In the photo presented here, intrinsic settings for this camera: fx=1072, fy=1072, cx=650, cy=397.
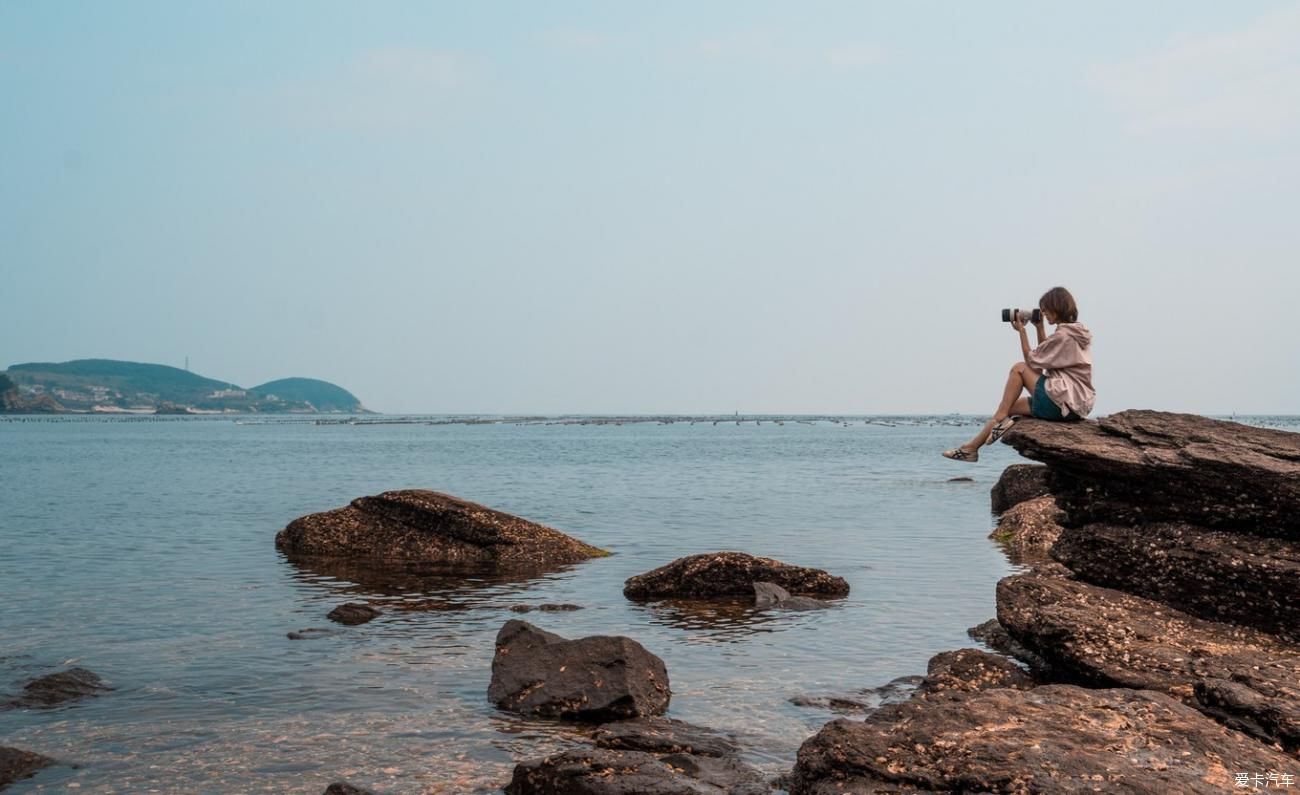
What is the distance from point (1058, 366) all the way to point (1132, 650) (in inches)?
165

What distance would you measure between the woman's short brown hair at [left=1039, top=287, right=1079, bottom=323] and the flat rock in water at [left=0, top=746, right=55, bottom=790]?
1313 centimetres

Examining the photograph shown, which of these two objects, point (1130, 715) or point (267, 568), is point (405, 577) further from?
point (1130, 715)

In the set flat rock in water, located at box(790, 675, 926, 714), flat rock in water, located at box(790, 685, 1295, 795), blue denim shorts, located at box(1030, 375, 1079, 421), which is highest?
blue denim shorts, located at box(1030, 375, 1079, 421)

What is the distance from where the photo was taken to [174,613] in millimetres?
18984

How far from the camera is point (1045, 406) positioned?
48.7ft

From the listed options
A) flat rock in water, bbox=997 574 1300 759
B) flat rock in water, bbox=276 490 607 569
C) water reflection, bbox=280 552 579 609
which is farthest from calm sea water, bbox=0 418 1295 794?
flat rock in water, bbox=997 574 1300 759

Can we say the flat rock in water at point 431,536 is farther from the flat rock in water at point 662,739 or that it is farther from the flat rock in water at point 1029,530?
the flat rock in water at point 662,739

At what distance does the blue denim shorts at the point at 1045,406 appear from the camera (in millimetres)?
14742

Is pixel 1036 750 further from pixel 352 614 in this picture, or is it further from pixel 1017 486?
pixel 1017 486

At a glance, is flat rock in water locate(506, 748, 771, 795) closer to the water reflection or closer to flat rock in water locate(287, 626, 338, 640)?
flat rock in water locate(287, 626, 338, 640)

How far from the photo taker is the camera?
14.9 meters

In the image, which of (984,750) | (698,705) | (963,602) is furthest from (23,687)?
(963,602)

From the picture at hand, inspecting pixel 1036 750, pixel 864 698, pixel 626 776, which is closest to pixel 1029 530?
pixel 864 698

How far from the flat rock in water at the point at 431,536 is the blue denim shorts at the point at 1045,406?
44.9 feet
